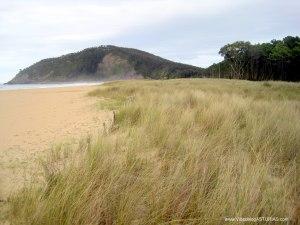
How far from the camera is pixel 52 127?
8.27 metres

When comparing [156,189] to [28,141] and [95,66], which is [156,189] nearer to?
[28,141]

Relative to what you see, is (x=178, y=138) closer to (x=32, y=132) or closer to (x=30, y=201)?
(x=30, y=201)

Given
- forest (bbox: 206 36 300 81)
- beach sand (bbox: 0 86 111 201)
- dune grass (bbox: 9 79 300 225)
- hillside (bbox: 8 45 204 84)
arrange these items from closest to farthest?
dune grass (bbox: 9 79 300 225) < beach sand (bbox: 0 86 111 201) < forest (bbox: 206 36 300 81) < hillside (bbox: 8 45 204 84)

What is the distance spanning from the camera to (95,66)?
13738cm

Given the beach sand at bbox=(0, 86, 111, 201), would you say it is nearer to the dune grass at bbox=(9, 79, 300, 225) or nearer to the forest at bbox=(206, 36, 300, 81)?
the dune grass at bbox=(9, 79, 300, 225)

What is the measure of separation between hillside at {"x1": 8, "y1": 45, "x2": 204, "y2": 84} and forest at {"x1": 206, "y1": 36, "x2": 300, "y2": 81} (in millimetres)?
56811

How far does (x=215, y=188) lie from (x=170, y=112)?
4556 millimetres

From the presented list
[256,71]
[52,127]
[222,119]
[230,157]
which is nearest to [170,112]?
[222,119]

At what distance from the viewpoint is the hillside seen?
124812 mm

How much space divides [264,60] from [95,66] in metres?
88.6

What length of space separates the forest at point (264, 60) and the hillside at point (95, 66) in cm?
5681

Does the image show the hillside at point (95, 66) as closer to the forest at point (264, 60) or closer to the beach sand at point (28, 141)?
the forest at point (264, 60)

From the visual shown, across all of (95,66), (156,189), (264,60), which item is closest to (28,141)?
(156,189)

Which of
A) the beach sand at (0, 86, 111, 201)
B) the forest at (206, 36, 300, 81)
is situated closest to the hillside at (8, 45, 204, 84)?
the forest at (206, 36, 300, 81)
